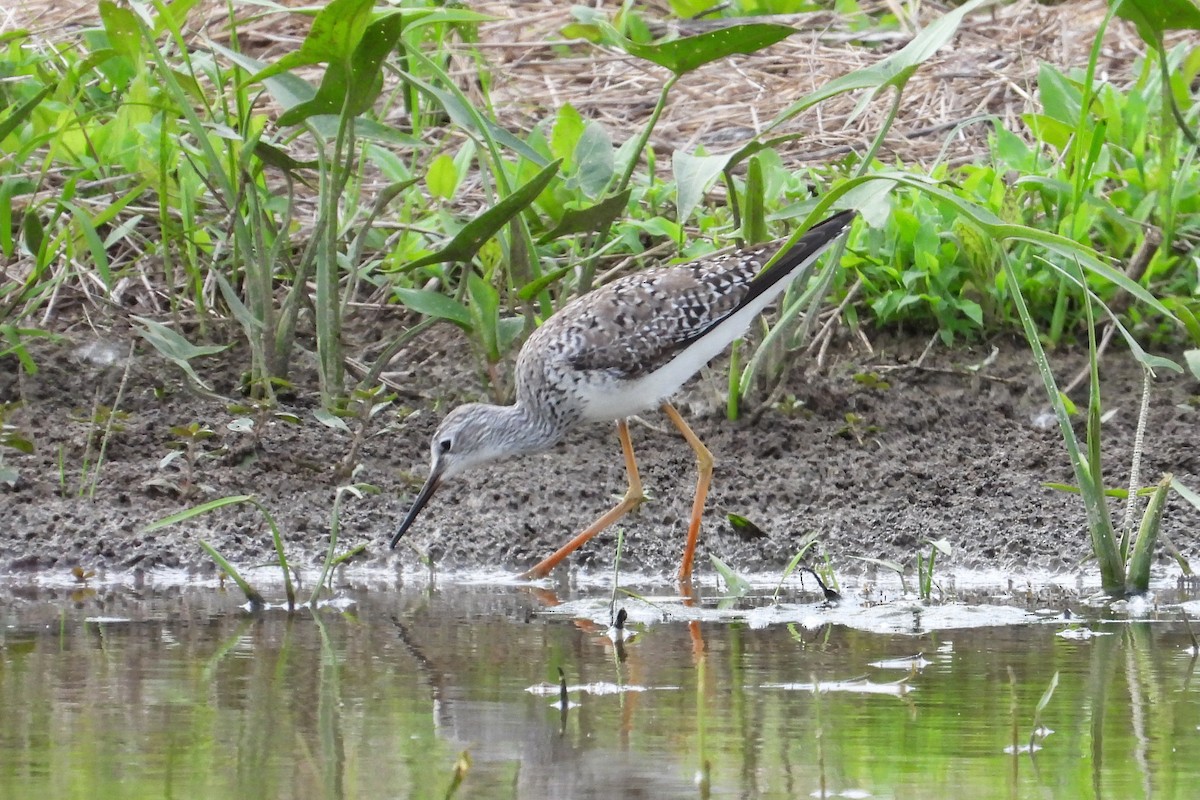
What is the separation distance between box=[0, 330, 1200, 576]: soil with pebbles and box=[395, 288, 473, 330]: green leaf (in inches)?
22.3

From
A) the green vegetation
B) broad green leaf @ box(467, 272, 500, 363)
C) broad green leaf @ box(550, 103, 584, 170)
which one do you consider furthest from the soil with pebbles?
broad green leaf @ box(550, 103, 584, 170)

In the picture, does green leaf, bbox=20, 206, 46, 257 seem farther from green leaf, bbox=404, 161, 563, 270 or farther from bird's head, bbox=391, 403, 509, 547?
bird's head, bbox=391, 403, 509, 547

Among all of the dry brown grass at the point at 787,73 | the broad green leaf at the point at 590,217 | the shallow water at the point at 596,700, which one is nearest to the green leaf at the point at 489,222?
the broad green leaf at the point at 590,217

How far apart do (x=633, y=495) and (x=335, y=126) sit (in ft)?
5.51

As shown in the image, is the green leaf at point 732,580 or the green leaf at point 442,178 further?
the green leaf at point 442,178

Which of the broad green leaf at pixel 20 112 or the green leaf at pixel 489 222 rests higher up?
the broad green leaf at pixel 20 112

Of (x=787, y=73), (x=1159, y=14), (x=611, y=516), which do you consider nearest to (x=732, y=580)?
(x=611, y=516)

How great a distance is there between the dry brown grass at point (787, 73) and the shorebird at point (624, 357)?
2062mm

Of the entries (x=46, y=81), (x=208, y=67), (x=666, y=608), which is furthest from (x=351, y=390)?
(x=666, y=608)

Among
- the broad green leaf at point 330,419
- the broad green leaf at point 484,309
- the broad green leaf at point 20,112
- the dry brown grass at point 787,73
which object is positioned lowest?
the broad green leaf at point 330,419

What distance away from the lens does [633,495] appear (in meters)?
5.91

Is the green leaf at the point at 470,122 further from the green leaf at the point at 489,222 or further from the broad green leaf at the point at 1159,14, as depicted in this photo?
the broad green leaf at the point at 1159,14

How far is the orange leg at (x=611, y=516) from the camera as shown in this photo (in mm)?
5609

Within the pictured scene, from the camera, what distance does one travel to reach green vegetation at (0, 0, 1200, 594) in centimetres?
575
